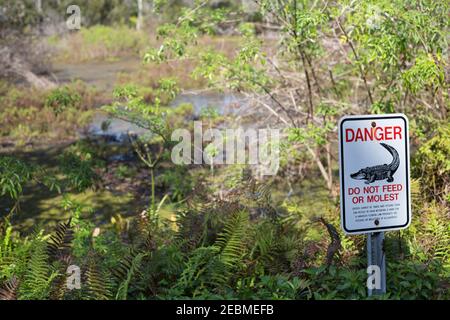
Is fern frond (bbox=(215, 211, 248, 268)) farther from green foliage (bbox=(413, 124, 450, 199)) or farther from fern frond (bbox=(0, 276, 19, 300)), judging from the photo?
green foliage (bbox=(413, 124, 450, 199))

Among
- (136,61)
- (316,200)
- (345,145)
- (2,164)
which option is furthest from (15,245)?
(136,61)

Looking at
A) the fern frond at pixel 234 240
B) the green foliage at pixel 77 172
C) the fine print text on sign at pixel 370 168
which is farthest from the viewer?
the green foliage at pixel 77 172

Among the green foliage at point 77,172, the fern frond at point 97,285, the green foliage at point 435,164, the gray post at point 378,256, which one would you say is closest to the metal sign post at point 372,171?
the gray post at point 378,256

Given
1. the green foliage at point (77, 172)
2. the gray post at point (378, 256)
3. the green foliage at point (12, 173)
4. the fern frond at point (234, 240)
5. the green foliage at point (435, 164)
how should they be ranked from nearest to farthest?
the gray post at point (378, 256) < the fern frond at point (234, 240) < the green foliage at point (12, 173) < the green foliage at point (435, 164) < the green foliage at point (77, 172)

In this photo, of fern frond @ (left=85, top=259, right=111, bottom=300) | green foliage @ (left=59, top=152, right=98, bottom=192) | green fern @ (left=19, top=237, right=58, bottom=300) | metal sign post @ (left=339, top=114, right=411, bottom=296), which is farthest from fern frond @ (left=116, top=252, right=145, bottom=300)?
green foliage @ (left=59, top=152, right=98, bottom=192)

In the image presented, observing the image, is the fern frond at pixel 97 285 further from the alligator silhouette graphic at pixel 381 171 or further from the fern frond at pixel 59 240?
the alligator silhouette graphic at pixel 381 171

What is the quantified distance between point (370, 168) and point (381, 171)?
0.06m

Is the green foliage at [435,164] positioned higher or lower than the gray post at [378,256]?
higher

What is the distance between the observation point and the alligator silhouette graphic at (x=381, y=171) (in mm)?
3781

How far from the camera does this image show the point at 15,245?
5793 mm

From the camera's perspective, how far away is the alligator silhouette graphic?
12.4ft

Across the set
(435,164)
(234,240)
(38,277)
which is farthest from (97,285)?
(435,164)

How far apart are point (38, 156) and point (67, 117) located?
2.99 metres

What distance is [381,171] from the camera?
379 centimetres
